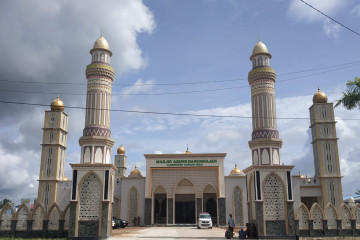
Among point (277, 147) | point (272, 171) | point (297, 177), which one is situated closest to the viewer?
point (272, 171)

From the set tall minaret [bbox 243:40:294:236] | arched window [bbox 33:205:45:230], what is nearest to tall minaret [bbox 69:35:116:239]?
arched window [bbox 33:205:45:230]

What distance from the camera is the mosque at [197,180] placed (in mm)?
19859

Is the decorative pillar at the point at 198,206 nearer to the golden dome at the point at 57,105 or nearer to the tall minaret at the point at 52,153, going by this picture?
the tall minaret at the point at 52,153

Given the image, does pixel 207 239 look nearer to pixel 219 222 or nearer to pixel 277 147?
pixel 277 147

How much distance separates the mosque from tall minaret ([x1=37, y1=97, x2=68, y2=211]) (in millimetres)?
92

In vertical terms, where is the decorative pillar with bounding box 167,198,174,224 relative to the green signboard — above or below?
below

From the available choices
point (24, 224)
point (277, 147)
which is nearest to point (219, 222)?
point (277, 147)

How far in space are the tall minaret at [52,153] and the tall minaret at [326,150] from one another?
23722 millimetres

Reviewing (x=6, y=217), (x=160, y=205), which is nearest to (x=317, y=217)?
(x=6, y=217)

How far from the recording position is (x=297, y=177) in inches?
1278

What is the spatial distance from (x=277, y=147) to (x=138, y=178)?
16760 mm

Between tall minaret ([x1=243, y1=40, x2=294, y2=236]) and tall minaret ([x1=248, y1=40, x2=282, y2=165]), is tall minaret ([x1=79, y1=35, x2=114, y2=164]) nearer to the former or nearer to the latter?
tall minaret ([x1=243, y1=40, x2=294, y2=236])

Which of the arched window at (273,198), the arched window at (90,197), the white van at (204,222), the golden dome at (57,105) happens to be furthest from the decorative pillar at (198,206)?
the golden dome at (57,105)

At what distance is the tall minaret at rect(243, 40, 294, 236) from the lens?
19891 millimetres
